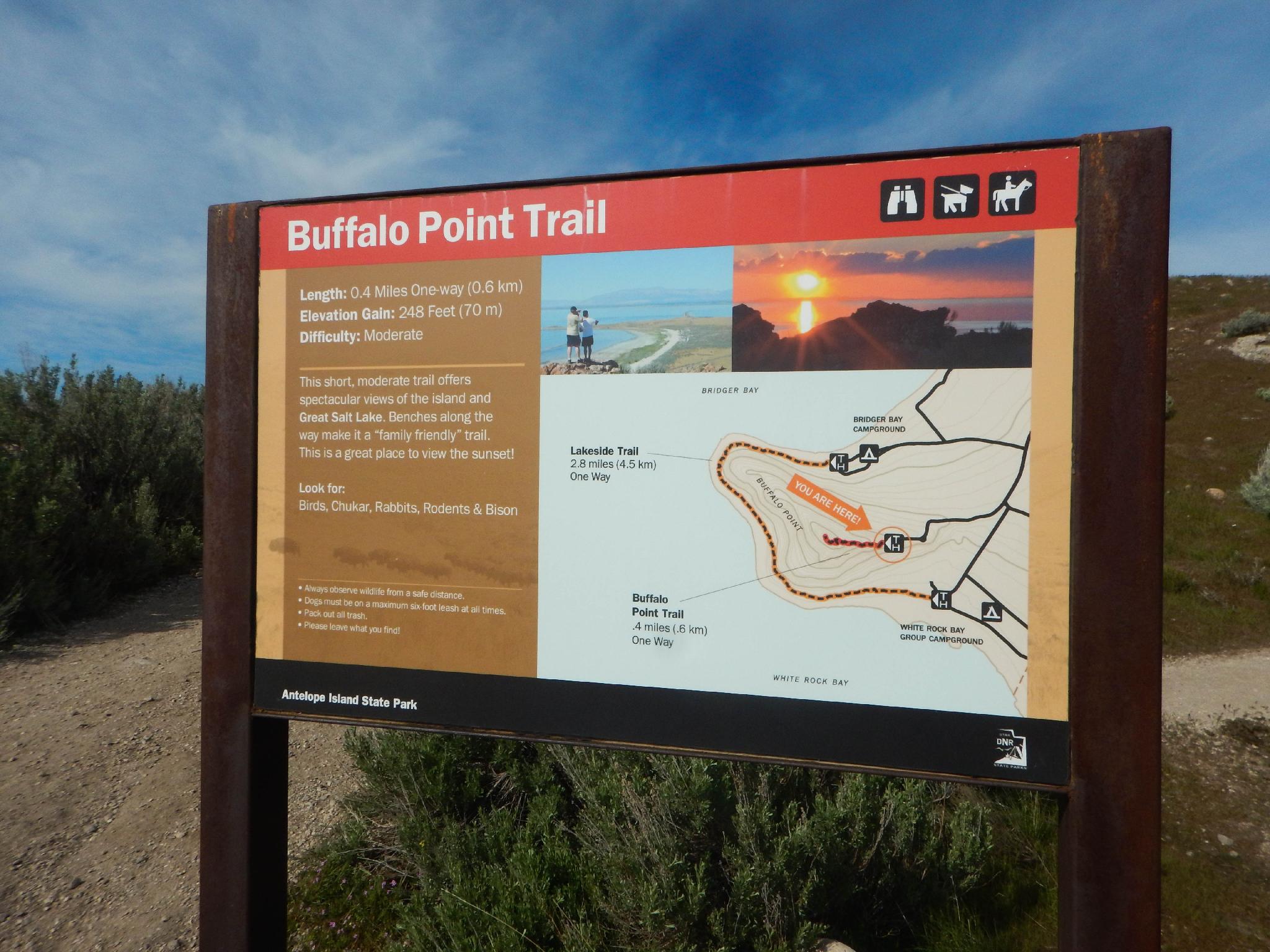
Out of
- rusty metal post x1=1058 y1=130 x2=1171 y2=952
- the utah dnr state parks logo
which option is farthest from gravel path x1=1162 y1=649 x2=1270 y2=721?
the utah dnr state parks logo

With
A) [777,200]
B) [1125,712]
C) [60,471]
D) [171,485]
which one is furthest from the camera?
[171,485]

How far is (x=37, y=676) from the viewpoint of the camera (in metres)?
4.92

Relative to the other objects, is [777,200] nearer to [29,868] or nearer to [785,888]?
[785,888]

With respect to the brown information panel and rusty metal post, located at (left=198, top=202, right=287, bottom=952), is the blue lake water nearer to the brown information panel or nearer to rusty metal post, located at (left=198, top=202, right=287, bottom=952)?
the brown information panel

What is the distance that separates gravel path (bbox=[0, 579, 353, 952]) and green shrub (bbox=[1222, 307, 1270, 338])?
1143 inches

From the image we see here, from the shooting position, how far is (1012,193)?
1593mm

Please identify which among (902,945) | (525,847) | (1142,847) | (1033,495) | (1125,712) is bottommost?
(902,945)

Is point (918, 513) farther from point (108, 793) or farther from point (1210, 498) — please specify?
point (1210, 498)

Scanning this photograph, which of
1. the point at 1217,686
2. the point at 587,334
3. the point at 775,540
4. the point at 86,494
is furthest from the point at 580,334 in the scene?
the point at 86,494

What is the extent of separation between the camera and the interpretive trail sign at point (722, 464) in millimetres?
1568

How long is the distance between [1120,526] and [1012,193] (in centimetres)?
80

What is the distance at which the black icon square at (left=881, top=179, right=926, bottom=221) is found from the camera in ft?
5.35

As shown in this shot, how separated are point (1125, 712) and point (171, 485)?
9930 mm

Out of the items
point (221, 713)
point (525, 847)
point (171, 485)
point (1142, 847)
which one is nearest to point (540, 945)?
point (525, 847)
